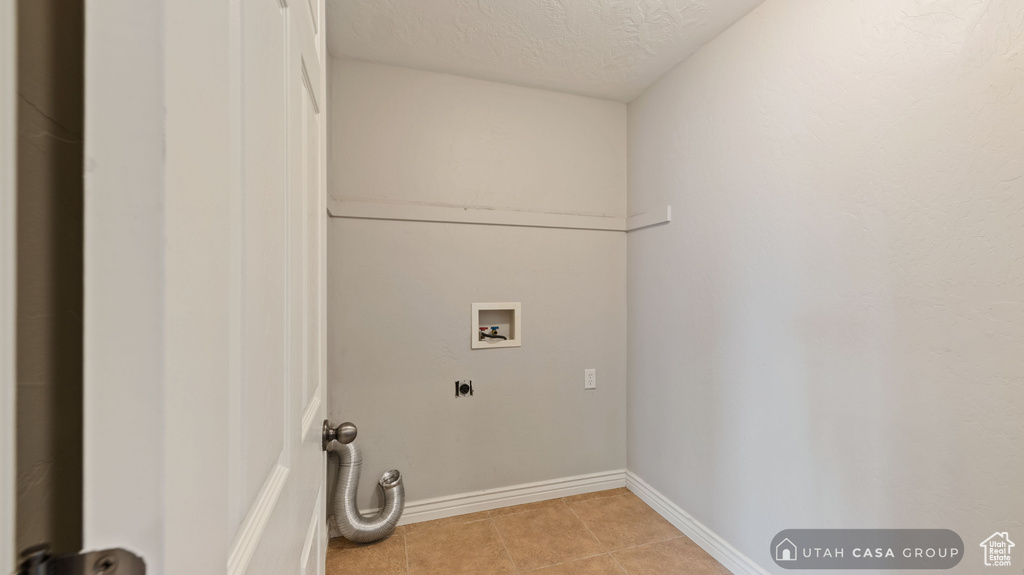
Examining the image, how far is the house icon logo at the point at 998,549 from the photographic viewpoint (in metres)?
0.90

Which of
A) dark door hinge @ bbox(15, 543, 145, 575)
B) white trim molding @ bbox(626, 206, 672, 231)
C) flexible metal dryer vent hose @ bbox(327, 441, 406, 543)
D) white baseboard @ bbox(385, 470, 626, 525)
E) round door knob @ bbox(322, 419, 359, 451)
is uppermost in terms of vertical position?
white trim molding @ bbox(626, 206, 672, 231)

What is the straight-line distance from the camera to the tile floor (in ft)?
5.17

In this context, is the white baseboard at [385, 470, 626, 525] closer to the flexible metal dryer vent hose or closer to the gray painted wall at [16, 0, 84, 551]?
the flexible metal dryer vent hose

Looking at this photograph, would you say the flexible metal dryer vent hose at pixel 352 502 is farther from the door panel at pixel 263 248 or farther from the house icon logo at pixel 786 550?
the house icon logo at pixel 786 550

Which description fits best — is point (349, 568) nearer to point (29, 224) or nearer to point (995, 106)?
point (29, 224)

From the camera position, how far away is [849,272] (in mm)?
1201

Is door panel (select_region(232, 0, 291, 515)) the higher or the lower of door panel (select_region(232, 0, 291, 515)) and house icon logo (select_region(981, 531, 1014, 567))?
the higher

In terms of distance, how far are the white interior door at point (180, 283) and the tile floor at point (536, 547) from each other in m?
1.49

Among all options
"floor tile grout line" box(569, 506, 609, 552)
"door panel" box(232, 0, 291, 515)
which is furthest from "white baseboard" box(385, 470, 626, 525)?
"door panel" box(232, 0, 291, 515)

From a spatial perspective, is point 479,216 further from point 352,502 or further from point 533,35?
point 352,502

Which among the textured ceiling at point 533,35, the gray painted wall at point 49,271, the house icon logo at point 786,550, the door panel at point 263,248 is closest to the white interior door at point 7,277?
the gray painted wall at point 49,271

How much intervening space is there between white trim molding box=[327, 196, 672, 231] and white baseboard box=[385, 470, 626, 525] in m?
1.46

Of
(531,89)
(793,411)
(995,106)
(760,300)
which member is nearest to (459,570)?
(793,411)

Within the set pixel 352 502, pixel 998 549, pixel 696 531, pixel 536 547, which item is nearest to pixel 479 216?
pixel 352 502
